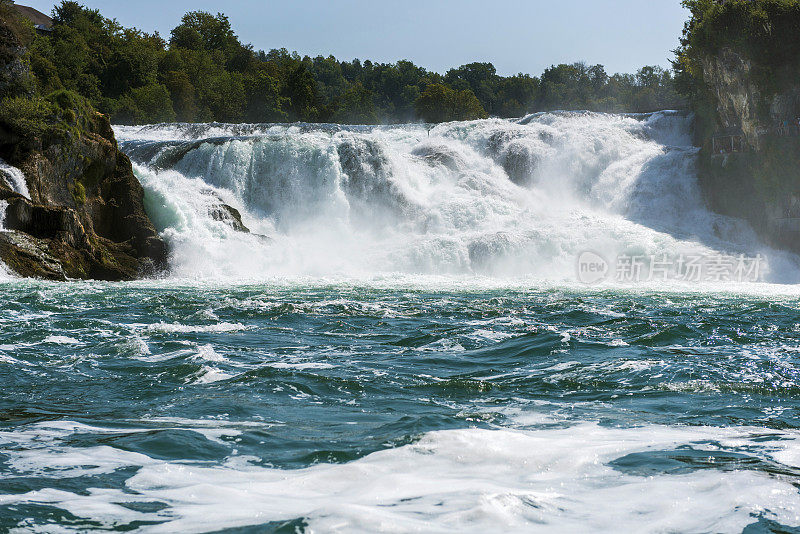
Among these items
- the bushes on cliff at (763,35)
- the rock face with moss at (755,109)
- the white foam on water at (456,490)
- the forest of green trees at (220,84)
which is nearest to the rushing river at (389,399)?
the white foam on water at (456,490)

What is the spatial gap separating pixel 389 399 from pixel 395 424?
0.92 m

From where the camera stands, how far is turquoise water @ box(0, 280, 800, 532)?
139 inches

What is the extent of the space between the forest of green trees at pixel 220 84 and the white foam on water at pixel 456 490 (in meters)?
33.8

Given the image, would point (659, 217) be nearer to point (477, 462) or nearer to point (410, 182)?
point (410, 182)

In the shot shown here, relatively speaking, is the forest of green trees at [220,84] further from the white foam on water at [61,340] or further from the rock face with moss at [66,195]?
the white foam on water at [61,340]

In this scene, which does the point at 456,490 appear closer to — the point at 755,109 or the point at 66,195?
the point at 66,195

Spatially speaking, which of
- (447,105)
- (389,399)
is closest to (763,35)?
(389,399)

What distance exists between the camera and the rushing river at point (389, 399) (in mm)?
3602

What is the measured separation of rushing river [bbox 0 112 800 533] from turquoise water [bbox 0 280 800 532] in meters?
0.02

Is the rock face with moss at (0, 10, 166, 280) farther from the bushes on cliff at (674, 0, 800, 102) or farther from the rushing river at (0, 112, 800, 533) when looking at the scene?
the bushes on cliff at (674, 0, 800, 102)

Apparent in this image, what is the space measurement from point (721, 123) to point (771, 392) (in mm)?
25345

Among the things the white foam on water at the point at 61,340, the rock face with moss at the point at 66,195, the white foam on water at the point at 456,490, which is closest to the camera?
the white foam on water at the point at 456,490

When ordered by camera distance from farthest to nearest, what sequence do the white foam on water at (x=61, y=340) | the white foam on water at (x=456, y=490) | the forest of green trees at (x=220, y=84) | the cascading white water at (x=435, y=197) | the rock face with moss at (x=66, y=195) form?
the forest of green trees at (x=220, y=84)
the cascading white water at (x=435, y=197)
the rock face with moss at (x=66, y=195)
the white foam on water at (x=61, y=340)
the white foam on water at (x=456, y=490)

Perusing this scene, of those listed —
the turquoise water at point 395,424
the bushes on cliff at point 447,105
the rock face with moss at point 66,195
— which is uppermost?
the bushes on cliff at point 447,105
